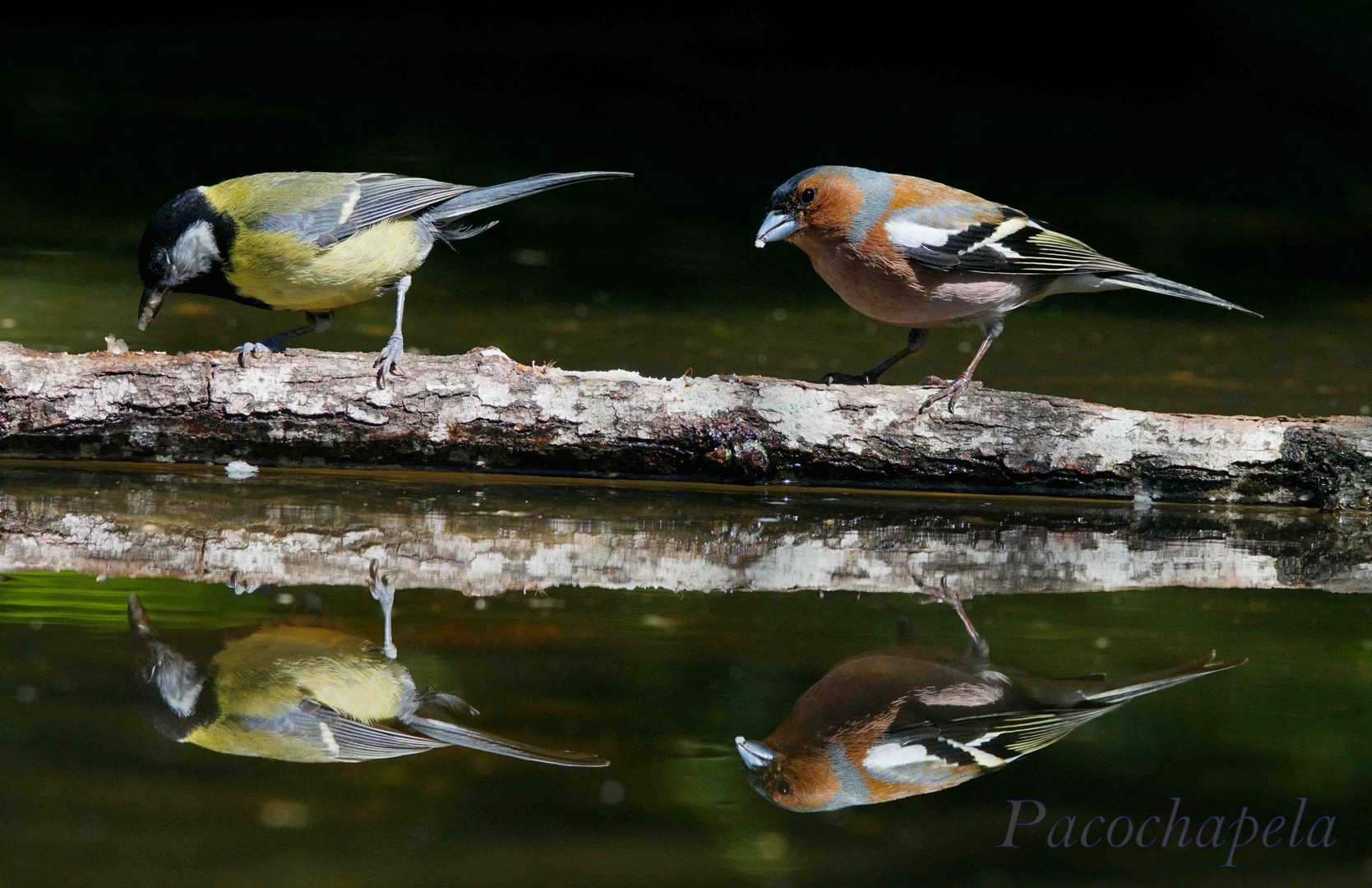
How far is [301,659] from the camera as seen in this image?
260cm

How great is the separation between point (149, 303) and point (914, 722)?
3.15 metres

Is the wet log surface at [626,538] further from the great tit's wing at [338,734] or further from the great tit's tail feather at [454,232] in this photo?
the great tit's tail feather at [454,232]

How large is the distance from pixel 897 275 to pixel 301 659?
248 cm

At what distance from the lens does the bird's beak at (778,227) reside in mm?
4547

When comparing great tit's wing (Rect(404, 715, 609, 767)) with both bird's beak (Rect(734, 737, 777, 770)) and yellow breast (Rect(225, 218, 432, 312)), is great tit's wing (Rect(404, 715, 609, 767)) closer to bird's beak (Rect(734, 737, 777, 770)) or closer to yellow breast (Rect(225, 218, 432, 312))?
bird's beak (Rect(734, 737, 777, 770))

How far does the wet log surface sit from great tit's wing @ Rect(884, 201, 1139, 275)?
2.57 ft

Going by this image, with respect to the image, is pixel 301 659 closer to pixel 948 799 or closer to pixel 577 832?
pixel 577 832

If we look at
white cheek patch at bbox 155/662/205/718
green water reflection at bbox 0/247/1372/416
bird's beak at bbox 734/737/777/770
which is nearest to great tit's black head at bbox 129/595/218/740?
white cheek patch at bbox 155/662/205/718

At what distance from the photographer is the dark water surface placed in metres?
1.93

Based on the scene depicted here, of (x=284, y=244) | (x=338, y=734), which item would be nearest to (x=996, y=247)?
(x=284, y=244)

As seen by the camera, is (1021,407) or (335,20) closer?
(1021,407)

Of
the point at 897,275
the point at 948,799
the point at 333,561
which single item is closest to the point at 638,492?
the point at 897,275

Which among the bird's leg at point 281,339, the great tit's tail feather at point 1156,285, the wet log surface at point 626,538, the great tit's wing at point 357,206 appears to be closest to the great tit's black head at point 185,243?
the great tit's wing at point 357,206

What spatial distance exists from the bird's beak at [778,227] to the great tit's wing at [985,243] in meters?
0.33
